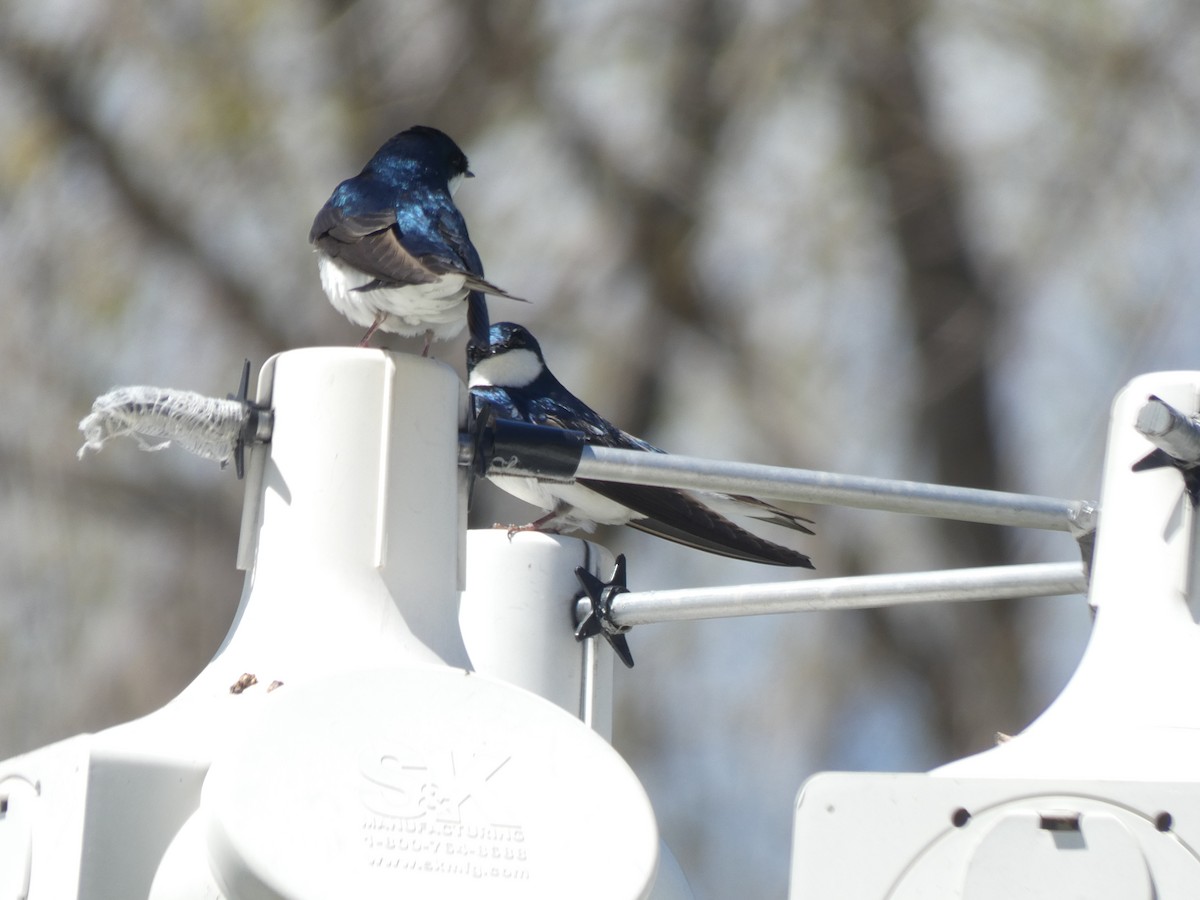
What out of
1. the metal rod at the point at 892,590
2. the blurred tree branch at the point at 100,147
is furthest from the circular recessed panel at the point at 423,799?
the blurred tree branch at the point at 100,147

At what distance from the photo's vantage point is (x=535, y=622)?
197 cm

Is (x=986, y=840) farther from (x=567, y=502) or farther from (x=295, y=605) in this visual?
(x=567, y=502)

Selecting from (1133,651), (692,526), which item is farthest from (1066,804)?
(692,526)

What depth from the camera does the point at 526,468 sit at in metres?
1.68

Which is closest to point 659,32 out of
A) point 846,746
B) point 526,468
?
point 846,746

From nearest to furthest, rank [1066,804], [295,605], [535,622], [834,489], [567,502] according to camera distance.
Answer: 1. [1066,804]
2. [295,605]
3. [834,489]
4. [535,622]
5. [567,502]

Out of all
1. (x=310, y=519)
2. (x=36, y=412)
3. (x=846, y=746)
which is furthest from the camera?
(x=846, y=746)

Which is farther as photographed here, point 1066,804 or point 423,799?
point 423,799

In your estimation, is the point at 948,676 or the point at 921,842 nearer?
the point at 921,842

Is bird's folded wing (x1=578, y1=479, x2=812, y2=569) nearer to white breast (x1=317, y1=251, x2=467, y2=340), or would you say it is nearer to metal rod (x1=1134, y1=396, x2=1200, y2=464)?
white breast (x1=317, y1=251, x2=467, y2=340)

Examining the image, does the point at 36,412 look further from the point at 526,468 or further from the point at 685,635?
the point at 526,468

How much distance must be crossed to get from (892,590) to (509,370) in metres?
3.19

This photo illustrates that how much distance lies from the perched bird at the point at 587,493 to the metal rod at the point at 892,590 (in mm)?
253

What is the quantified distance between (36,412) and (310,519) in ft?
12.2
